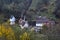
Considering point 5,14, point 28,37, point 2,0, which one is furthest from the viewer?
point 2,0

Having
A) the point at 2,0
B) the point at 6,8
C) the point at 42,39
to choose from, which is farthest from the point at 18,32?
the point at 2,0

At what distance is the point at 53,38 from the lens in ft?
11.3

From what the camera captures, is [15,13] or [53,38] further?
[15,13]

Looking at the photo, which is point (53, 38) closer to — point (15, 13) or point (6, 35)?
point (6, 35)

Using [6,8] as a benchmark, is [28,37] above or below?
below

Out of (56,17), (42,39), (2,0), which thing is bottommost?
(42,39)

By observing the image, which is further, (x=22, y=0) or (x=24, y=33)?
(x=22, y=0)

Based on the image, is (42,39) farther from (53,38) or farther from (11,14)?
(11,14)

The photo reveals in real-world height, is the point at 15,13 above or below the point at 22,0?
below

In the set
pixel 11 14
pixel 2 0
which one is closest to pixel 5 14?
pixel 11 14

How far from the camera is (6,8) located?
6.16 m

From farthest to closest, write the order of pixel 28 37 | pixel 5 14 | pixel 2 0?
pixel 2 0, pixel 5 14, pixel 28 37

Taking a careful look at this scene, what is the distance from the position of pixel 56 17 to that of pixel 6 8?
1538mm

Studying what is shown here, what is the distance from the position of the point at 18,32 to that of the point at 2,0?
10.9 ft
